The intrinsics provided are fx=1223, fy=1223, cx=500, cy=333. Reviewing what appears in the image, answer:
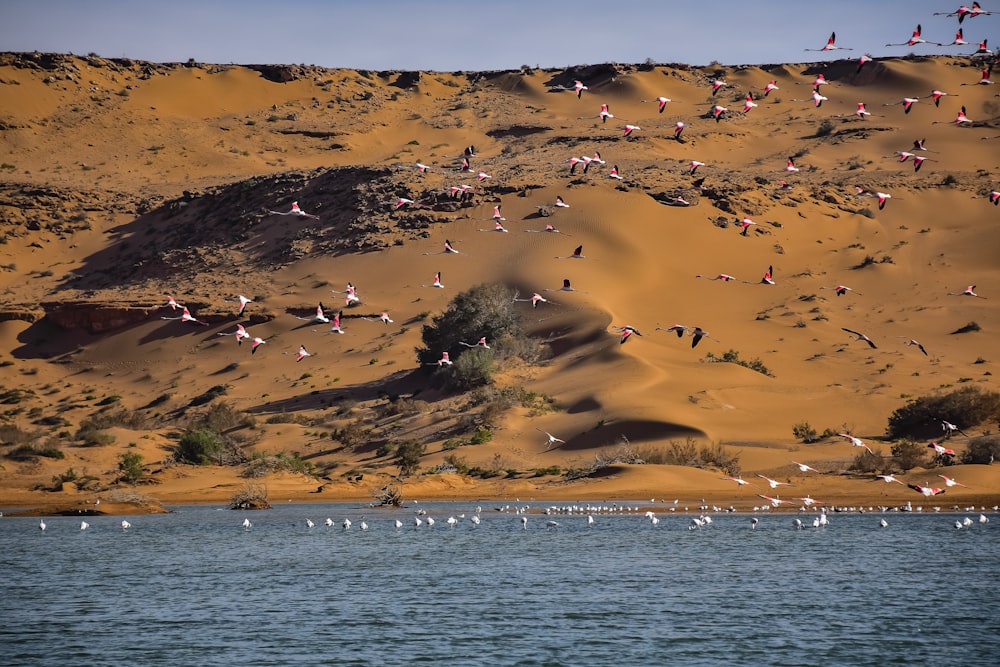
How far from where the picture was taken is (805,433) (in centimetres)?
5241

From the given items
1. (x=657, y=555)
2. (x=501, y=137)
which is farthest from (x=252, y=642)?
(x=501, y=137)

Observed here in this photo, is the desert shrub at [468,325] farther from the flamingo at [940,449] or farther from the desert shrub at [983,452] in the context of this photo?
the desert shrub at [983,452]

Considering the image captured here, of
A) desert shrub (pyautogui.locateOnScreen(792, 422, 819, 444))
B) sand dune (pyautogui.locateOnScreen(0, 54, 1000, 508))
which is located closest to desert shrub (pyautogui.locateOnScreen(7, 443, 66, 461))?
sand dune (pyautogui.locateOnScreen(0, 54, 1000, 508))

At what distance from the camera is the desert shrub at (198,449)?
55.6 metres

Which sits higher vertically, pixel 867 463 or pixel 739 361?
pixel 739 361

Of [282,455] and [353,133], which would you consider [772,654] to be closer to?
[282,455]

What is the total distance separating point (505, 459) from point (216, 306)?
117ft

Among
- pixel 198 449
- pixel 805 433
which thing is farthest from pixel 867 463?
pixel 198 449

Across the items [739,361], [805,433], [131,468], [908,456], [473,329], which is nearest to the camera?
[908,456]

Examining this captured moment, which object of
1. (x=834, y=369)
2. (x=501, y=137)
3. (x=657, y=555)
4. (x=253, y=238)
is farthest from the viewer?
(x=501, y=137)

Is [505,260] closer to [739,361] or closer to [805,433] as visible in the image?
[739,361]

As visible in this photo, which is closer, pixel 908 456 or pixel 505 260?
pixel 908 456

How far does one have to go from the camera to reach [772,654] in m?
18.9

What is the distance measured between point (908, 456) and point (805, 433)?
6552 mm
